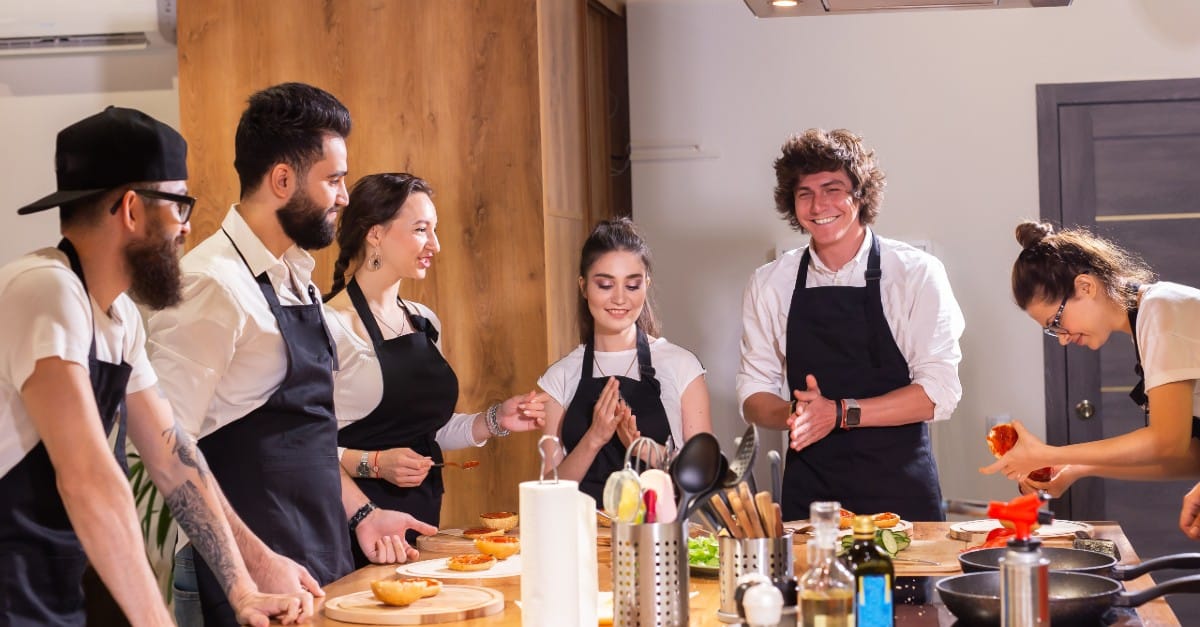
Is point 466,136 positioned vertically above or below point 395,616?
above

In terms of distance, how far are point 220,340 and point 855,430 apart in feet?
6.17

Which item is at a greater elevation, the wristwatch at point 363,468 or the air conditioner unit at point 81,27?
the air conditioner unit at point 81,27

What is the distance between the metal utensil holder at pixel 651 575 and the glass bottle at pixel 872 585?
24cm

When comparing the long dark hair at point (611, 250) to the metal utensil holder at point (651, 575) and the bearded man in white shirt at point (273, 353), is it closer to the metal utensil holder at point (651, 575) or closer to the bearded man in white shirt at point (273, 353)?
the bearded man in white shirt at point (273, 353)

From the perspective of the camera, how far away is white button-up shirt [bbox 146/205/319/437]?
2.45 metres

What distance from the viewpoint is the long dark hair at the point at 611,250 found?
3521 millimetres

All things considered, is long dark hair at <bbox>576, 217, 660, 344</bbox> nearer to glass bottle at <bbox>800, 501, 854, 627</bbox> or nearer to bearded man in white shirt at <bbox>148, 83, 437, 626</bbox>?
bearded man in white shirt at <bbox>148, 83, 437, 626</bbox>

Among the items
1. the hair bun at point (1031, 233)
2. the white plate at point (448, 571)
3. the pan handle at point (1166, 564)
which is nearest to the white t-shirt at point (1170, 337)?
the hair bun at point (1031, 233)

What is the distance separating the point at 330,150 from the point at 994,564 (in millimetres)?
1583

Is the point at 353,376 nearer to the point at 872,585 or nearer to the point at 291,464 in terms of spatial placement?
the point at 291,464

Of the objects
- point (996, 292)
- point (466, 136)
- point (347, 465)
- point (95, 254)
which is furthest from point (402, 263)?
point (996, 292)

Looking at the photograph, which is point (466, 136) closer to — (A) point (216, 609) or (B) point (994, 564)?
(A) point (216, 609)

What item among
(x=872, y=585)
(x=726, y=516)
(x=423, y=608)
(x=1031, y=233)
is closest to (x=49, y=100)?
(x=423, y=608)

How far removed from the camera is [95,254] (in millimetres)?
2018
